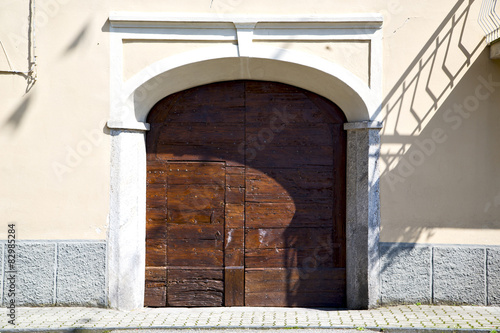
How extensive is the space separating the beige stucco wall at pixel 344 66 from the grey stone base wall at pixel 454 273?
0.13 metres

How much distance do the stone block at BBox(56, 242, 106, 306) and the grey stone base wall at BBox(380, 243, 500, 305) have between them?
146 inches

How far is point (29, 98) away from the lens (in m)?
6.55

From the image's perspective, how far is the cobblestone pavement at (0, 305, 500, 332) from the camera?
18.8ft

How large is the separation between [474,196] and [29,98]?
218 inches

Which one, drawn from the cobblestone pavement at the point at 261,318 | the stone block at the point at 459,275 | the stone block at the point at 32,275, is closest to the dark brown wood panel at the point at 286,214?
the cobblestone pavement at the point at 261,318

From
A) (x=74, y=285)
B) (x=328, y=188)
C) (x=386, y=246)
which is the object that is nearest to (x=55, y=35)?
(x=74, y=285)

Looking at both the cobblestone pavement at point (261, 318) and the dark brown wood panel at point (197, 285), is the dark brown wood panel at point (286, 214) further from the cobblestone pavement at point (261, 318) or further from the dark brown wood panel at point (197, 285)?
the cobblestone pavement at point (261, 318)

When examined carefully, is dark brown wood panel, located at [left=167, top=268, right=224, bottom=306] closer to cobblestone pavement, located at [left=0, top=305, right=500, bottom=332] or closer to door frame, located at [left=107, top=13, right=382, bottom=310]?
cobblestone pavement, located at [left=0, top=305, right=500, bottom=332]

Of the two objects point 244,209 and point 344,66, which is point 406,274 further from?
point 344,66

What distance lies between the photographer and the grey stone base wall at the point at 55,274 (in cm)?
652

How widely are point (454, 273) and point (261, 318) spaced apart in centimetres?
242

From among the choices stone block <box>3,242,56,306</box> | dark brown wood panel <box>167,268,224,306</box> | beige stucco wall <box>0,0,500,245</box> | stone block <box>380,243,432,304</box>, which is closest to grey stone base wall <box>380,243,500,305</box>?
stone block <box>380,243,432,304</box>

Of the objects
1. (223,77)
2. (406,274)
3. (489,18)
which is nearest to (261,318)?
(406,274)

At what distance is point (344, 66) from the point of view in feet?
21.5
